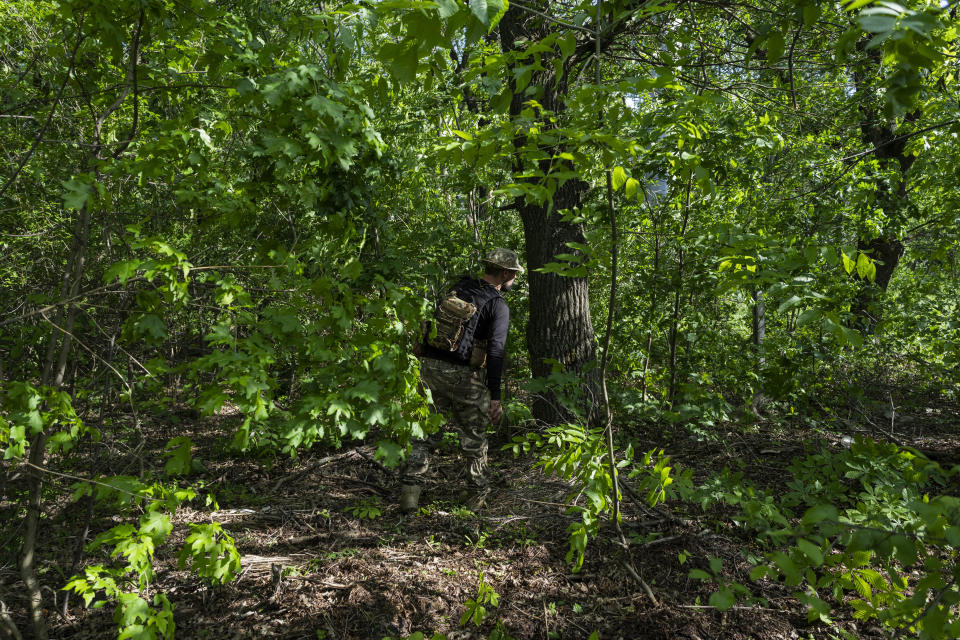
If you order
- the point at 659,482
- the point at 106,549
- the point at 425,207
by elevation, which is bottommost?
the point at 106,549

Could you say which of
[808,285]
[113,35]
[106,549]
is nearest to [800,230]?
[808,285]

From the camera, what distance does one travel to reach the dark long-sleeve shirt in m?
3.86

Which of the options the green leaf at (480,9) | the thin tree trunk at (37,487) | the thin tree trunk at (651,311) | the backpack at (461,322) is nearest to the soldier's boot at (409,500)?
the backpack at (461,322)

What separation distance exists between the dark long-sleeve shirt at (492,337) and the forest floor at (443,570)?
3.15 feet

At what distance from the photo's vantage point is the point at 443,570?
9.66 feet

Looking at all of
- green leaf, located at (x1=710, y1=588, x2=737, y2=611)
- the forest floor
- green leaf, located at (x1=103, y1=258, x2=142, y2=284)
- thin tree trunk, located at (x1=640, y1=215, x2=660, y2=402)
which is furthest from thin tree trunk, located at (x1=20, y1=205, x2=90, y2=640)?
thin tree trunk, located at (x1=640, y1=215, x2=660, y2=402)

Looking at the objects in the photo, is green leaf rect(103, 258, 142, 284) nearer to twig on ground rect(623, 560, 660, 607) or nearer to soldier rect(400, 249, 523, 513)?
soldier rect(400, 249, 523, 513)

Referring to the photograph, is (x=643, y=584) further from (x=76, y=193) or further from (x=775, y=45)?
(x=76, y=193)

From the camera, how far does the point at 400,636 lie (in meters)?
2.45

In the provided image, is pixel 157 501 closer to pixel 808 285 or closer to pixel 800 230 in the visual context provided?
pixel 808 285

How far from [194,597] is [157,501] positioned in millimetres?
1164

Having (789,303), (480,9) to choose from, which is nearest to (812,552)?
(789,303)

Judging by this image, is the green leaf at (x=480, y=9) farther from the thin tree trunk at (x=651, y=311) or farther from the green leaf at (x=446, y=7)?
the thin tree trunk at (x=651, y=311)

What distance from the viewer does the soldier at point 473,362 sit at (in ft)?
12.6
